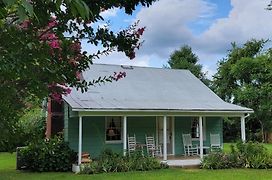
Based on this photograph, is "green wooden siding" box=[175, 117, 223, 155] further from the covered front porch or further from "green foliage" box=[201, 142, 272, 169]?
"green foliage" box=[201, 142, 272, 169]

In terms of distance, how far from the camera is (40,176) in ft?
46.9

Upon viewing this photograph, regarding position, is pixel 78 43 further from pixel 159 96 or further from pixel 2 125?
pixel 159 96

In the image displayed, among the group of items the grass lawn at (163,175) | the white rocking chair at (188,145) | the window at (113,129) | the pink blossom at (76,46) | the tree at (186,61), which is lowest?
the grass lawn at (163,175)

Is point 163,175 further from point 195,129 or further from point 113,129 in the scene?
point 195,129

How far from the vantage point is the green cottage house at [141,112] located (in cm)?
1689

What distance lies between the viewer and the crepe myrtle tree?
264 centimetres

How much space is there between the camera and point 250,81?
35.7 m

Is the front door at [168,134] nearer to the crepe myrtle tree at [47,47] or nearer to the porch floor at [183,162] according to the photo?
the porch floor at [183,162]

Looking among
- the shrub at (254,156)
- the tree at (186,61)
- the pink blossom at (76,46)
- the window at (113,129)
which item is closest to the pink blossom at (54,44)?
the pink blossom at (76,46)

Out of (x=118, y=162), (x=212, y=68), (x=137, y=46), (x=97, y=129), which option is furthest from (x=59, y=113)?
(x=212, y=68)

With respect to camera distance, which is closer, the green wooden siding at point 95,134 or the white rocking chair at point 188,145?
the green wooden siding at point 95,134

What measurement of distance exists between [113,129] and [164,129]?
264 cm

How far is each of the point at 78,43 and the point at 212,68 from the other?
38.0m

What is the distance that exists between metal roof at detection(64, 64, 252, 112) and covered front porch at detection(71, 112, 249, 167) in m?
0.40
